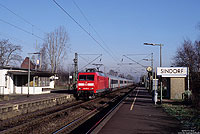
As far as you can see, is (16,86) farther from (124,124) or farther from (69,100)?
(124,124)

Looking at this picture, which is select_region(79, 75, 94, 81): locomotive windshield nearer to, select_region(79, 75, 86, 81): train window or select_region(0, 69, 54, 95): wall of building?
select_region(79, 75, 86, 81): train window

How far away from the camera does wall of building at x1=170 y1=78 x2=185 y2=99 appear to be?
73.9 feet

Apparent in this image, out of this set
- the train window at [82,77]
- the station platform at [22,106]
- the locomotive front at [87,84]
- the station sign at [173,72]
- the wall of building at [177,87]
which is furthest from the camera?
the train window at [82,77]

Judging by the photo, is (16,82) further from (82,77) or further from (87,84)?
(87,84)

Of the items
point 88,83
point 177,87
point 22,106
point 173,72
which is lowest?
point 22,106

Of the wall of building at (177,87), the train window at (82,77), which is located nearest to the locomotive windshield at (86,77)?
the train window at (82,77)

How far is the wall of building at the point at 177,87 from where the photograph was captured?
22.5 metres

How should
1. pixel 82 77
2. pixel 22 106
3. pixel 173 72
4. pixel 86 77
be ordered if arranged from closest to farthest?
pixel 22 106
pixel 173 72
pixel 86 77
pixel 82 77

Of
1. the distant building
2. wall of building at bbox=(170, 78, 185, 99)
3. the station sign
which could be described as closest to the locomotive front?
the station sign

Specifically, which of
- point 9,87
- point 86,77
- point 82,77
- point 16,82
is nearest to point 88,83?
point 86,77

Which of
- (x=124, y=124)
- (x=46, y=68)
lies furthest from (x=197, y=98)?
(x=46, y=68)

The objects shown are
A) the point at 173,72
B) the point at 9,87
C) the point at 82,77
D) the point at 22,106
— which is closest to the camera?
the point at 22,106

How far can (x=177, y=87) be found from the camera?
74.2 ft

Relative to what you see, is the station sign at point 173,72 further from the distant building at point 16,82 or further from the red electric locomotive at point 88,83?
the distant building at point 16,82
